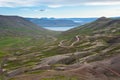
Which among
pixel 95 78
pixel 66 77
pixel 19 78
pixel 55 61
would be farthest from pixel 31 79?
pixel 55 61

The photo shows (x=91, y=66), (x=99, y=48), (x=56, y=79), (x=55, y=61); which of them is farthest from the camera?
(x=99, y=48)

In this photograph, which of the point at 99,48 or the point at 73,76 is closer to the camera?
the point at 73,76

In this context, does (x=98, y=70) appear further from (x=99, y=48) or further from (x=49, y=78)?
(x=99, y=48)

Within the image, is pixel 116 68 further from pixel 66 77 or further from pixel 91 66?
pixel 66 77

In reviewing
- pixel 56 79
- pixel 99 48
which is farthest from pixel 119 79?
pixel 99 48

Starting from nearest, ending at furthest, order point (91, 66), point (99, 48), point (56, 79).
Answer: point (56, 79), point (91, 66), point (99, 48)

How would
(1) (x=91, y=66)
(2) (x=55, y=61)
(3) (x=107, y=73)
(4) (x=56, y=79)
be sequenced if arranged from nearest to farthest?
(4) (x=56, y=79) → (3) (x=107, y=73) → (1) (x=91, y=66) → (2) (x=55, y=61)

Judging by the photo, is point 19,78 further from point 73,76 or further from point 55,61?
point 55,61

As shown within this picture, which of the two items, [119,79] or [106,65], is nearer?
[119,79]

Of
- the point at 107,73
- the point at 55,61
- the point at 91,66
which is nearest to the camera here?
the point at 107,73
